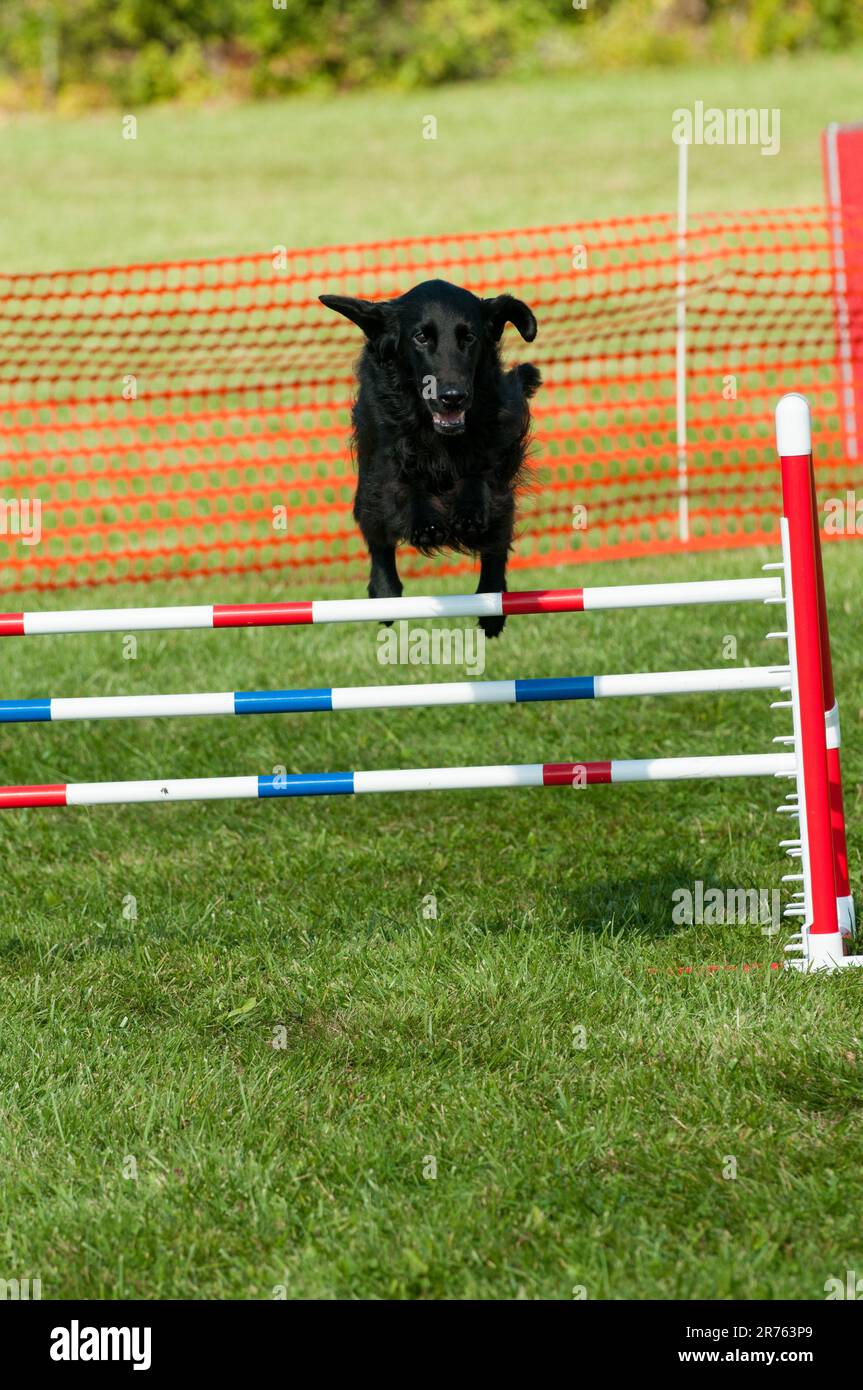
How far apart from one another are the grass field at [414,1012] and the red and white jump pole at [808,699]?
0.54ft

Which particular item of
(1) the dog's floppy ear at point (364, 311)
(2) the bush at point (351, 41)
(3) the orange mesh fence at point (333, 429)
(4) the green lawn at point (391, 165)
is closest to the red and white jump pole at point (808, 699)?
(1) the dog's floppy ear at point (364, 311)

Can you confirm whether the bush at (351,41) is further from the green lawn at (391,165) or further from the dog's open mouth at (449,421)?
the dog's open mouth at (449,421)

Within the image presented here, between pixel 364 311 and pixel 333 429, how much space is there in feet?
26.4

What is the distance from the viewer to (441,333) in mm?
3707

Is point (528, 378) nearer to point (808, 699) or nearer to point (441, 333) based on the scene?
point (441, 333)

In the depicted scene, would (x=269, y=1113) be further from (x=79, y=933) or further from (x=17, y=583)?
(x=17, y=583)

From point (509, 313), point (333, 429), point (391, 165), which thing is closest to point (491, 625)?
point (509, 313)

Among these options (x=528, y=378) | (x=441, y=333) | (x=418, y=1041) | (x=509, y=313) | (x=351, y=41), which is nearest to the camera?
(x=418, y=1041)

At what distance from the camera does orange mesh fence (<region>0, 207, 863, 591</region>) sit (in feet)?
30.1

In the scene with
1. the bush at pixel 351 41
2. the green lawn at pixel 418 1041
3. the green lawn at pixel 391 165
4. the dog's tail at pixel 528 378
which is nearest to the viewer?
the green lawn at pixel 418 1041

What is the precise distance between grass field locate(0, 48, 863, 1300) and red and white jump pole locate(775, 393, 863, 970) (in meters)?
0.16

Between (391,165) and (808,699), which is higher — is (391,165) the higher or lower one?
the higher one

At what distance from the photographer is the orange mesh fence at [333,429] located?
9188 millimetres

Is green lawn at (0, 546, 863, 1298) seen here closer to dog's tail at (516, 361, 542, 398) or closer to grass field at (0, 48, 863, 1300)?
grass field at (0, 48, 863, 1300)
